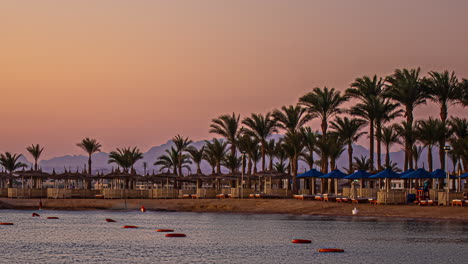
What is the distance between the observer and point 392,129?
83062mm

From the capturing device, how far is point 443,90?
71.6m

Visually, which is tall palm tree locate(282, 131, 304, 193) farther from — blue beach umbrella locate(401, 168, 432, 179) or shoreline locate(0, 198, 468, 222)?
blue beach umbrella locate(401, 168, 432, 179)

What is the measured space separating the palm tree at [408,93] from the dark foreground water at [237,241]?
19.3m

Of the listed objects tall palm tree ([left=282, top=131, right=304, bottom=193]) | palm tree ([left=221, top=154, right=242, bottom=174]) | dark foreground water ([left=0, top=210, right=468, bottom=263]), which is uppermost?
tall palm tree ([left=282, top=131, right=304, bottom=193])

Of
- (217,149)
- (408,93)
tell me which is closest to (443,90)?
(408,93)

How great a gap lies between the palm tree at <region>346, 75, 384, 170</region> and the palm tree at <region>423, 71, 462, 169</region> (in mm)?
5383

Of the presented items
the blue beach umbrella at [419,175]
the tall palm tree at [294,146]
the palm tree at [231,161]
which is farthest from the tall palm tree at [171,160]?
the blue beach umbrella at [419,175]

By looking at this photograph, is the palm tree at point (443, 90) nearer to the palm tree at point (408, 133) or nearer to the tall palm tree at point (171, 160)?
the palm tree at point (408, 133)

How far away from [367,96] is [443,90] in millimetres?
8053

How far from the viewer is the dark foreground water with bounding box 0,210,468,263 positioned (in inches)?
1280

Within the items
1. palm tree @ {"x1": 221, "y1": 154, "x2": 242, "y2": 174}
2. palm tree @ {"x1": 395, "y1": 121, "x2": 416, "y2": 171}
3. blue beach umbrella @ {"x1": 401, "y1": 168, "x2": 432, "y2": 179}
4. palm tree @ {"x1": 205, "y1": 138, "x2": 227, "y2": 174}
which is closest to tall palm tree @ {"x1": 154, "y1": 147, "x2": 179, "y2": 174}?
palm tree @ {"x1": 221, "y1": 154, "x2": 242, "y2": 174}

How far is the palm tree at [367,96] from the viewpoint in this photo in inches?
2940

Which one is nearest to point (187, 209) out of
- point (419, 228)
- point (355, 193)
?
point (355, 193)

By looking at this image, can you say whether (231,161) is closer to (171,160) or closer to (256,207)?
(171,160)
